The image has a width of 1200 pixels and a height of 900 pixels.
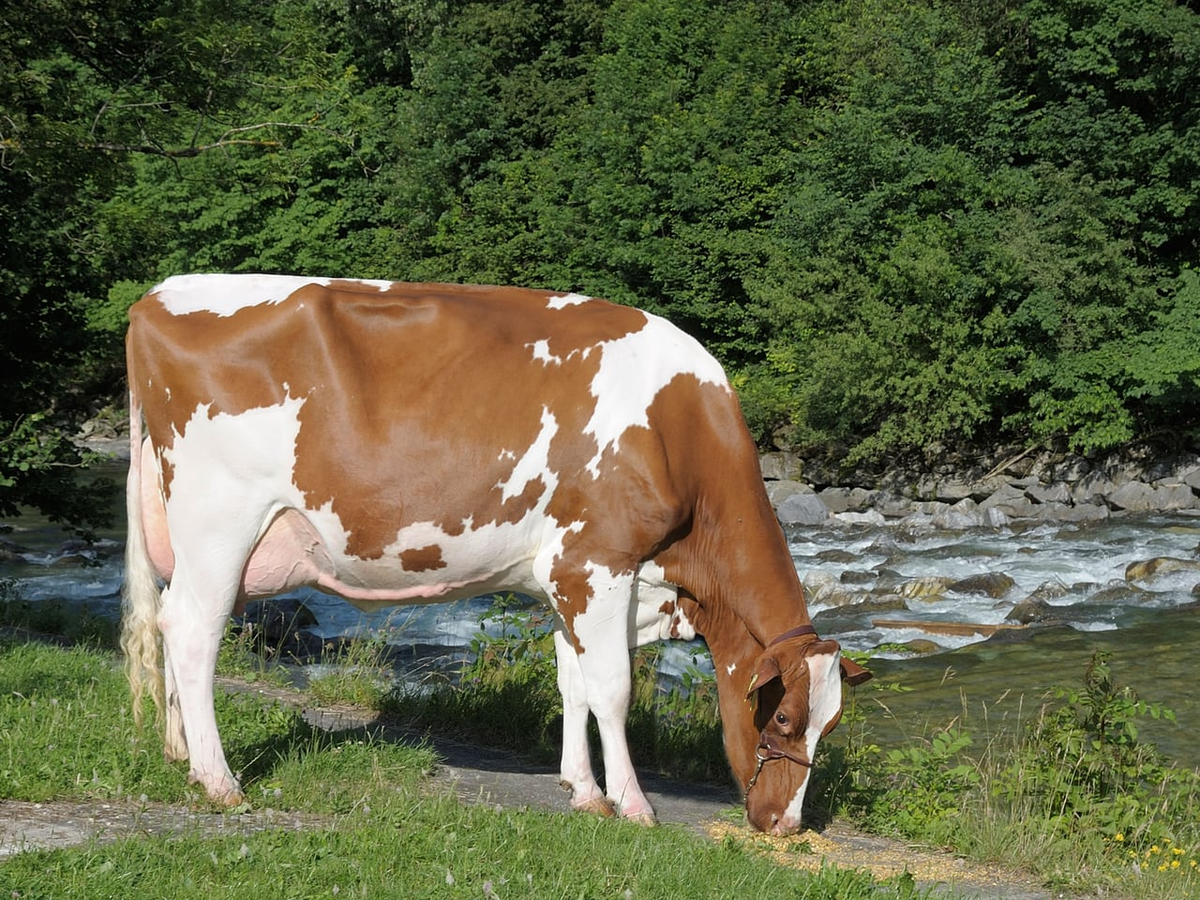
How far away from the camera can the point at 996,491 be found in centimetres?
2562

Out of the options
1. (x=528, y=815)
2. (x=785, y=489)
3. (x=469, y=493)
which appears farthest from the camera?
(x=785, y=489)

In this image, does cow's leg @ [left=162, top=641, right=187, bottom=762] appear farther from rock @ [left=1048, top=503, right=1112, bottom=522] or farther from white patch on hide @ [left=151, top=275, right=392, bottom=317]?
rock @ [left=1048, top=503, right=1112, bottom=522]

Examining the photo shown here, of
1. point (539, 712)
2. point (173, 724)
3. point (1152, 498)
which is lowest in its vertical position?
point (1152, 498)

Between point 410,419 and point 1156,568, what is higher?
point 410,419

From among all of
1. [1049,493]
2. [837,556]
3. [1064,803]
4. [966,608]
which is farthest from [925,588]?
[1064,803]

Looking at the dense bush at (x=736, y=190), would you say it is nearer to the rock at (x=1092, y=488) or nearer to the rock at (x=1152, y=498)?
the rock at (x=1092, y=488)

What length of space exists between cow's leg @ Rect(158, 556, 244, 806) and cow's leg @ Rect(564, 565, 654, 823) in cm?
159

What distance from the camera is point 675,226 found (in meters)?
33.8

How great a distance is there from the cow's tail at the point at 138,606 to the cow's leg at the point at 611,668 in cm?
199

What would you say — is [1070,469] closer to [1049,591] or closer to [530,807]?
[1049,591]

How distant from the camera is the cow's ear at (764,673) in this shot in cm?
545

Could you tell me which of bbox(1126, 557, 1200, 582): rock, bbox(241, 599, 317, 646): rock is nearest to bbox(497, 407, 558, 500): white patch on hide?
bbox(241, 599, 317, 646): rock

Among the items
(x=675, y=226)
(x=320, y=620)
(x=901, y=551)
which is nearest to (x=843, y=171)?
(x=675, y=226)

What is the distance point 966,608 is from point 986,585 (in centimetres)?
104
